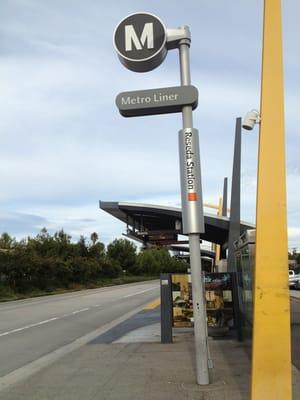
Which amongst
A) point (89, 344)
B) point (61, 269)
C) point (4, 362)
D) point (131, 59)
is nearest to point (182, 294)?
point (89, 344)

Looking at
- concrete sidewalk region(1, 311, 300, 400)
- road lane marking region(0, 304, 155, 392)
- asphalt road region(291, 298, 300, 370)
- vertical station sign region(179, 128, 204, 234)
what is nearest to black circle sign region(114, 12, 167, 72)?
vertical station sign region(179, 128, 204, 234)

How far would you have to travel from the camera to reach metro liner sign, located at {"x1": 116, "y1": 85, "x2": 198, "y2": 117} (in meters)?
7.11

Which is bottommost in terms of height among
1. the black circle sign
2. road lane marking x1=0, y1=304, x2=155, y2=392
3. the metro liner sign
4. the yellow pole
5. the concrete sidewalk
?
road lane marking x1=0, y1=304, x2=155, y2=392

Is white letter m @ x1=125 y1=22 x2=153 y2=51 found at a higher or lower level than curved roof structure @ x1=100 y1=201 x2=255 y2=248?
higher

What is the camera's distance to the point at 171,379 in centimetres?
754

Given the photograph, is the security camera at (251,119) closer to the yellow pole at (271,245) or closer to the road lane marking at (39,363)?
the yellow pole at (271,245)

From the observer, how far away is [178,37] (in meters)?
7.27

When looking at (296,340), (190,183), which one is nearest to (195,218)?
(190,183)

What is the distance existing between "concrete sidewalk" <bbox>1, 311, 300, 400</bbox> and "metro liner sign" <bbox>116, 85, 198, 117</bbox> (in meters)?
3.73

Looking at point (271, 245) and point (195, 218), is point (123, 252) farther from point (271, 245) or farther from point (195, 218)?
point (271, 245)

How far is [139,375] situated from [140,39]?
4.87m

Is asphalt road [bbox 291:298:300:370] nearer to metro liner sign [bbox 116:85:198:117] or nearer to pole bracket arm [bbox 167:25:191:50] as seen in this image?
metro liner sign [bbox 116:85:198:117]

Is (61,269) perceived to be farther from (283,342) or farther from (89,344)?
(283,342)

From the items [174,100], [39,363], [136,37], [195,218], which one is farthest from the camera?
[39,363]
